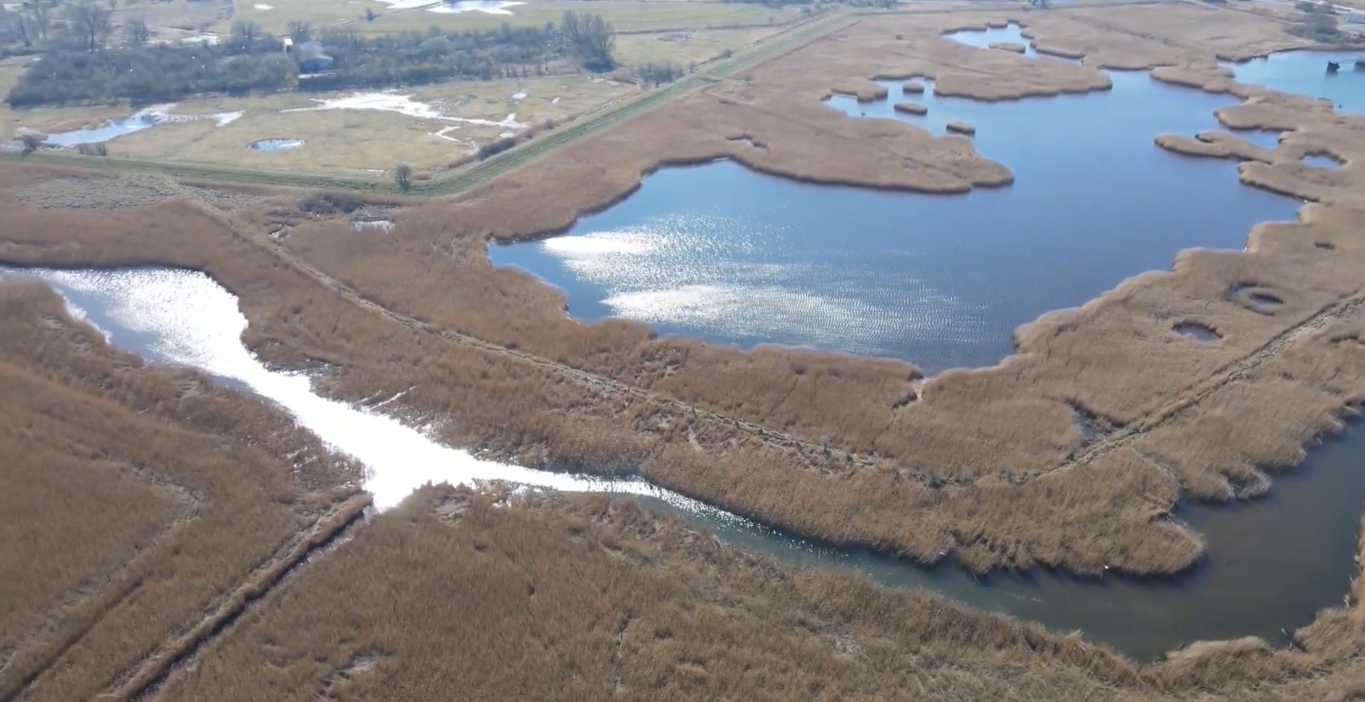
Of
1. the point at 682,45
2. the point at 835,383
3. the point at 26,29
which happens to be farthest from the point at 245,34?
the point at 835,383

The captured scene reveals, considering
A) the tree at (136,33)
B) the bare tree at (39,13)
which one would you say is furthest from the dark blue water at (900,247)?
the bare tree at (39,13)

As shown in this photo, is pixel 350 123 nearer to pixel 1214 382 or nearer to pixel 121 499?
pixel 121 499

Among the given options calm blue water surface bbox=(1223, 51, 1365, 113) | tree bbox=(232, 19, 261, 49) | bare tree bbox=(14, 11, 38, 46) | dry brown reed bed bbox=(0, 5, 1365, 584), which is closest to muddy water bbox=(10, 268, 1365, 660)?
dry brown reed bed bbox=(0, 5, 1365, 584)

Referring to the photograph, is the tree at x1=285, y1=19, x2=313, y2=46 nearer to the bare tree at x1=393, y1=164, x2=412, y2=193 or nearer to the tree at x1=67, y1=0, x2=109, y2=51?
the tree at x1=67, y1=0, x2=109, y2=51

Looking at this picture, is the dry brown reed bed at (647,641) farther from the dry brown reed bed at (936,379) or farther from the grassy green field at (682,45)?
the grassy green field at (682,45)

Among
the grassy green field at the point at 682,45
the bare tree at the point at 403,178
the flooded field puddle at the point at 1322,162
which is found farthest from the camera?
the grassy green field at the point at 682,45

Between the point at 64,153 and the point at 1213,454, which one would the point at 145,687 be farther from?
the point at 64,153
